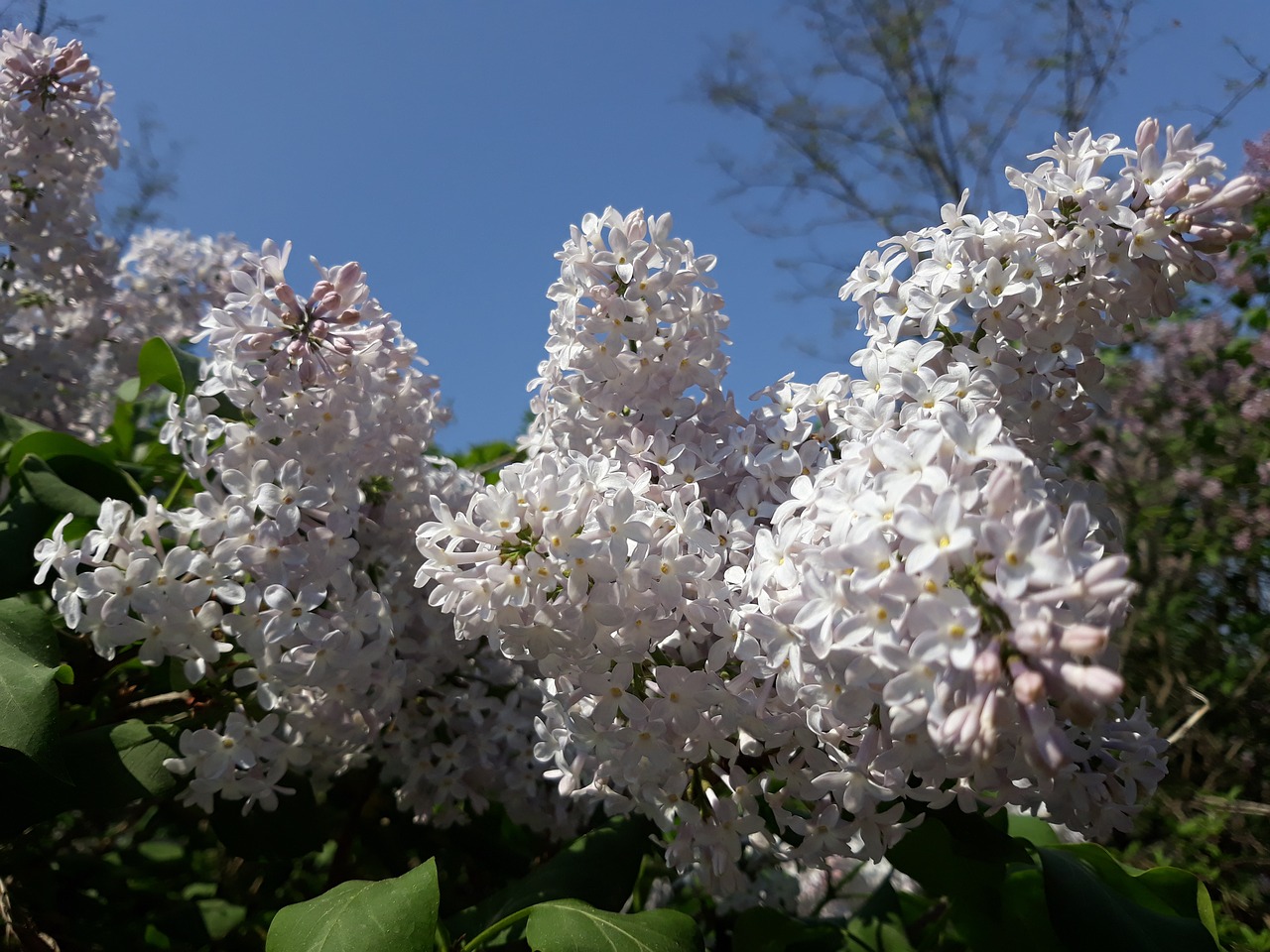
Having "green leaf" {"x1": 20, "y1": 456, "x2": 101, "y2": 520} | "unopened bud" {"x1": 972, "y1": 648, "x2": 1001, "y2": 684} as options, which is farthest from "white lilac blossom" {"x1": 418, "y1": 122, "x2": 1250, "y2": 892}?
"green leaf" {"x1": 20, "y1": 456, "x2": 101, "y2": 520}

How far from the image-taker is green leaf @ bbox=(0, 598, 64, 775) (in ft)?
3.78

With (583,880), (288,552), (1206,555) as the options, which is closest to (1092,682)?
(583,880)

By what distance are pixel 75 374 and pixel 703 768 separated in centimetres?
241

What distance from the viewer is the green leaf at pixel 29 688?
115cm

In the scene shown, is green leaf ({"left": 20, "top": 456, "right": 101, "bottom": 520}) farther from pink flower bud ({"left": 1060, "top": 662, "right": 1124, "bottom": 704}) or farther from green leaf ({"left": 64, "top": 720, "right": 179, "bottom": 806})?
pink flower bud ({"left": 1060, "top": 662, "right": 1124, "bottom": 704})

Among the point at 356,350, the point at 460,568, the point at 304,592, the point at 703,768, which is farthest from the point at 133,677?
the point at 703,768

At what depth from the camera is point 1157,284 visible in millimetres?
1322

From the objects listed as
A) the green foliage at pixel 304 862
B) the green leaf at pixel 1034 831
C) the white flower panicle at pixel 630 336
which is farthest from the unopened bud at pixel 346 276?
the green leaf at pixel 1034 831

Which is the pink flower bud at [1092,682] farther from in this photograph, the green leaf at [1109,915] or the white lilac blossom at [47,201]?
the white lilac blossom at [47,201]

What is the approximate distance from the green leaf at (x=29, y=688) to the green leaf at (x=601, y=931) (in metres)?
0.65

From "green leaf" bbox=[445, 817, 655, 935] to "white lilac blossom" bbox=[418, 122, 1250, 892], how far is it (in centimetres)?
15

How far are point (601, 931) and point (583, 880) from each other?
38 cm

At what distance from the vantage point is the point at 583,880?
152cm

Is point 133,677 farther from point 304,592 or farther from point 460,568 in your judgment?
point 460,568
